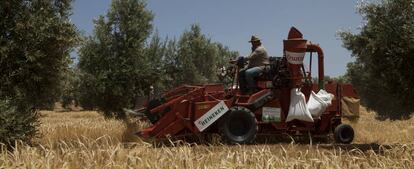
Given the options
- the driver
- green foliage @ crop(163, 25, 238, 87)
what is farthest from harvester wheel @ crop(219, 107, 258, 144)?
green foliage @ crop(163, 25, 238, 87)

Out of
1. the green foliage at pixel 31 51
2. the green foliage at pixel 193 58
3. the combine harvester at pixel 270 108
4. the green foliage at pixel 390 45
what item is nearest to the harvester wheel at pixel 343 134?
the combine harvester at pixel 270 108

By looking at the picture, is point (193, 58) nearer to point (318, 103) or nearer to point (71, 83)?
point (71, 83)

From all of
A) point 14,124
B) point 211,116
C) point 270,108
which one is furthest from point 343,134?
point 14,124

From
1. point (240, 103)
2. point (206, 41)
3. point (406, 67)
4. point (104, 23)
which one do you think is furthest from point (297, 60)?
point (206, 41)

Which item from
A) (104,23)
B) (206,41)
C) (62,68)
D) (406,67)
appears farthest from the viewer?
(206,41)

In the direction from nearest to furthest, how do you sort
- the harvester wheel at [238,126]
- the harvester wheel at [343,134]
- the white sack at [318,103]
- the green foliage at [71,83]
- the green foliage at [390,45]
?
1. the harvester wheel at [238,126]
2. the white sack at [318,103]
3. the harvester wheel at [343,134]
4. the green foliage at [71,83]
5. the green foliage at [390,45]

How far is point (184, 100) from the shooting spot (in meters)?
12.5

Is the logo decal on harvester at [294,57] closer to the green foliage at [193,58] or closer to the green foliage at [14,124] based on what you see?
the green foliage at [14,124]

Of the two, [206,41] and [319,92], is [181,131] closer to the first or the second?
[319,92]

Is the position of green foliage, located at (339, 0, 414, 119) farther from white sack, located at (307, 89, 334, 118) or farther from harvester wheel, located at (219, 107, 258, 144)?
harvester wheel, located at (219, 107, 258, 144)

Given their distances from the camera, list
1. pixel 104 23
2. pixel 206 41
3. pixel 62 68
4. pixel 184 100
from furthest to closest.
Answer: pixel 206 41, pixel 104 23, pixel 62 68, pixel 184 100

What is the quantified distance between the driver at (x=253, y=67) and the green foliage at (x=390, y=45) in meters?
4.84

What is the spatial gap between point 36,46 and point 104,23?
10.5 metres

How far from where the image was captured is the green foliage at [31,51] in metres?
12.4
